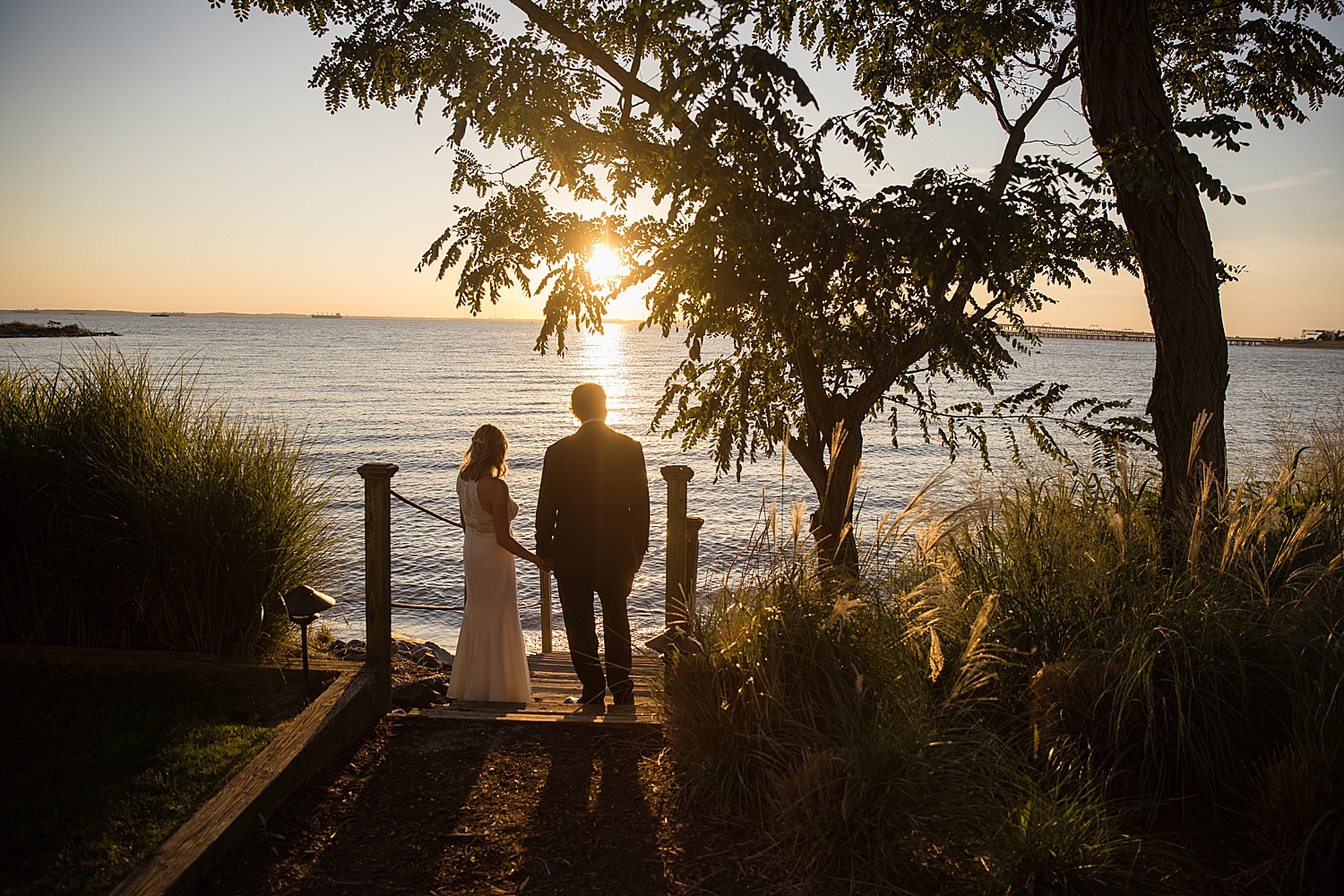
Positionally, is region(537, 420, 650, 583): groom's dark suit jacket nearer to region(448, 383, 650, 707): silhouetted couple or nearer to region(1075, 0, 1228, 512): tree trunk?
region(448, 383, 650, 707): silhouetted couple

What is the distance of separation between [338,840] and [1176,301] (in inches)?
218

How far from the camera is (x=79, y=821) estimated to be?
3.11m

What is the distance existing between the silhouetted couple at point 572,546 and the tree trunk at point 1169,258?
343cm

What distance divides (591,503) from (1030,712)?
8.34ft

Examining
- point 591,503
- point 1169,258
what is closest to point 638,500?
point 591,503

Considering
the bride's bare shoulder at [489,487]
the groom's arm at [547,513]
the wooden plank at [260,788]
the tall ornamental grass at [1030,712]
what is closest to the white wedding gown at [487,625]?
the bride's bare shoulder at [489,487]

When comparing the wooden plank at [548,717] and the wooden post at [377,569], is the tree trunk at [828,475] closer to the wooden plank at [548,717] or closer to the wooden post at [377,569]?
the wooden plank at [548,717]

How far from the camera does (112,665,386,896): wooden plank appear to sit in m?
2.82

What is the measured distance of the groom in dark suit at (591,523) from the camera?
488 centimetres

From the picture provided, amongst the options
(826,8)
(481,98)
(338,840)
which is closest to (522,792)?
(338,840)

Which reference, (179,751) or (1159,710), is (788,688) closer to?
(1159,710)

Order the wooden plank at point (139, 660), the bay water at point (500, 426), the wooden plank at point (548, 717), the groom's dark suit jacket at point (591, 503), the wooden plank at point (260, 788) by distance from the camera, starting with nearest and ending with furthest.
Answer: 1. the wooden plank at point (260, 788)
2. the wooden plank at point (548, 717)
3. the wooden plank at point (139, 660)
4. the groom's dark suit jacket at point (591, 503)
5. the bay water at point (500, 426)

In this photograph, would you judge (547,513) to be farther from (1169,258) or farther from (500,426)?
(500,426)

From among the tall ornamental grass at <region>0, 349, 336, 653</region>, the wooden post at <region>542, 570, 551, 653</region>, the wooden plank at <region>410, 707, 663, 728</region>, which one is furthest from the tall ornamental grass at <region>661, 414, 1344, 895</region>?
the wooden post at <region>542, 570, 551, 653</region>
